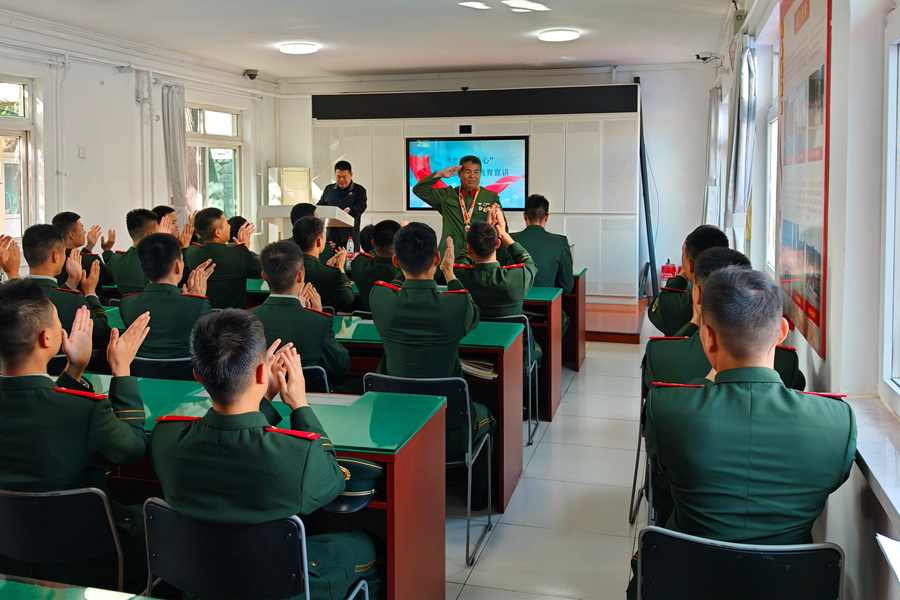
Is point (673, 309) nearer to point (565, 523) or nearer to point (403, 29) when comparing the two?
point (565, 523)

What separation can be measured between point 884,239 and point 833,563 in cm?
110

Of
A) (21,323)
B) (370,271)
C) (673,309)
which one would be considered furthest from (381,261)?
(21,323)

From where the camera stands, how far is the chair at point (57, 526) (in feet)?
6.06

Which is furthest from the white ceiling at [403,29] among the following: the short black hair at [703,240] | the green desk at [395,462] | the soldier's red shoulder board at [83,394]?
the soldier's red shoulder board at [83,394]

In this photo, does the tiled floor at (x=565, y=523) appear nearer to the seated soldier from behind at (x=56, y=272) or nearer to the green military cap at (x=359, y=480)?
the green military cap at (x=359, y=480)

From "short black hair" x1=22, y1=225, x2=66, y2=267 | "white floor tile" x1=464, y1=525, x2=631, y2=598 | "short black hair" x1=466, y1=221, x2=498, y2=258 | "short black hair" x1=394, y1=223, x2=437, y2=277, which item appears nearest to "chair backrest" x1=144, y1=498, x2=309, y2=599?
"white floor tile" x1=464, y1=525, x2=631, y2=598

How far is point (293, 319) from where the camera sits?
3.19 meters

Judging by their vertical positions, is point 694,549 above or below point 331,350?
below

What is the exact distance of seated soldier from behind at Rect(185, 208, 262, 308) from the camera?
5070mm

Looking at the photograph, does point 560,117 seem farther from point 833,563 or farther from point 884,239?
point 833,563

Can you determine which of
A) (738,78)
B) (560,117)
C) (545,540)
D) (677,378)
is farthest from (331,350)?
(560,117)

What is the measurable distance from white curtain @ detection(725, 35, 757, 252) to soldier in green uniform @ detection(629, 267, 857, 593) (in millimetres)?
3074

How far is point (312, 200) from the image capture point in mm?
10461

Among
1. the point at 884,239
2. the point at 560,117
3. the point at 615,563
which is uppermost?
the point at 560,117
